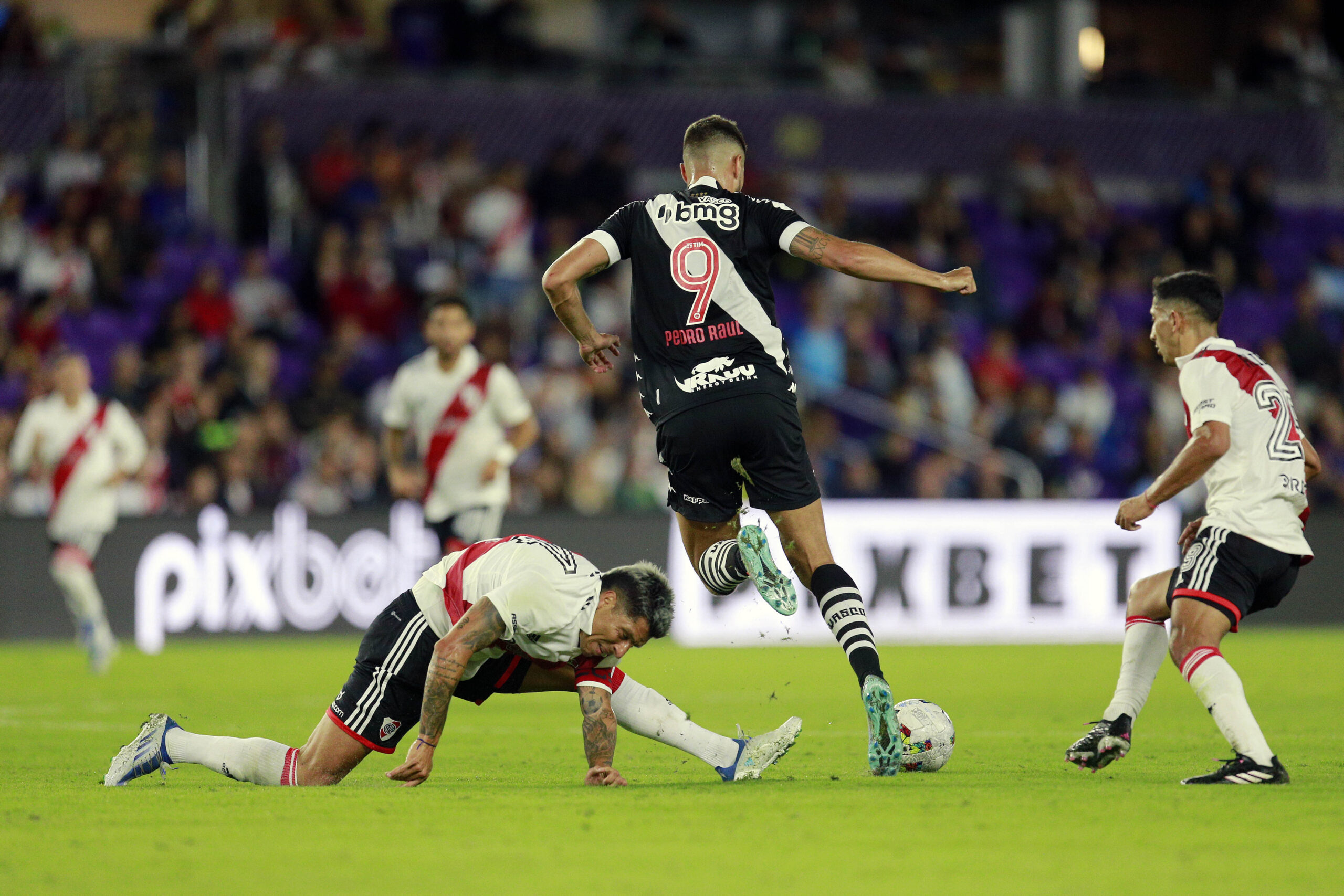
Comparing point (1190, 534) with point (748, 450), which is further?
point (748, 450)

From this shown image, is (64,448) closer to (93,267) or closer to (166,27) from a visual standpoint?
(93,267)

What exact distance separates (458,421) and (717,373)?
4.70 m

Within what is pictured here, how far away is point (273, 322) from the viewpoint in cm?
1630

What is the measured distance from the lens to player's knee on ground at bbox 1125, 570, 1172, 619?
6246mm

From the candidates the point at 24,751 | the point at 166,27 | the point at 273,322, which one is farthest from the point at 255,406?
the point at 24,751

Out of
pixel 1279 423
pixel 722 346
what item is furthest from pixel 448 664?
pixel 1279 423

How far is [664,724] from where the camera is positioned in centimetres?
608

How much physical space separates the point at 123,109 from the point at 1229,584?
14554mm

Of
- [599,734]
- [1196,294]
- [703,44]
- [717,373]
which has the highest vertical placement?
[703,44]

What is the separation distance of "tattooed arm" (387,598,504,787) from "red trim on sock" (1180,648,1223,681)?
2288 millimetres

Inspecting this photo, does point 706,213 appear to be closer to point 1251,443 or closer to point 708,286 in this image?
point 708,286

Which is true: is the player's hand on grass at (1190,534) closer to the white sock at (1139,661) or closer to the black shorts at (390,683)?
the white sock at (1139,661)

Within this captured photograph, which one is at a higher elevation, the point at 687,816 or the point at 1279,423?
the point at 1279,423

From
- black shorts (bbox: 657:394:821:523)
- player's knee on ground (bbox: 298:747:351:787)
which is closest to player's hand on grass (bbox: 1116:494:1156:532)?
black shorts (bbox: 657:394:821:523)
